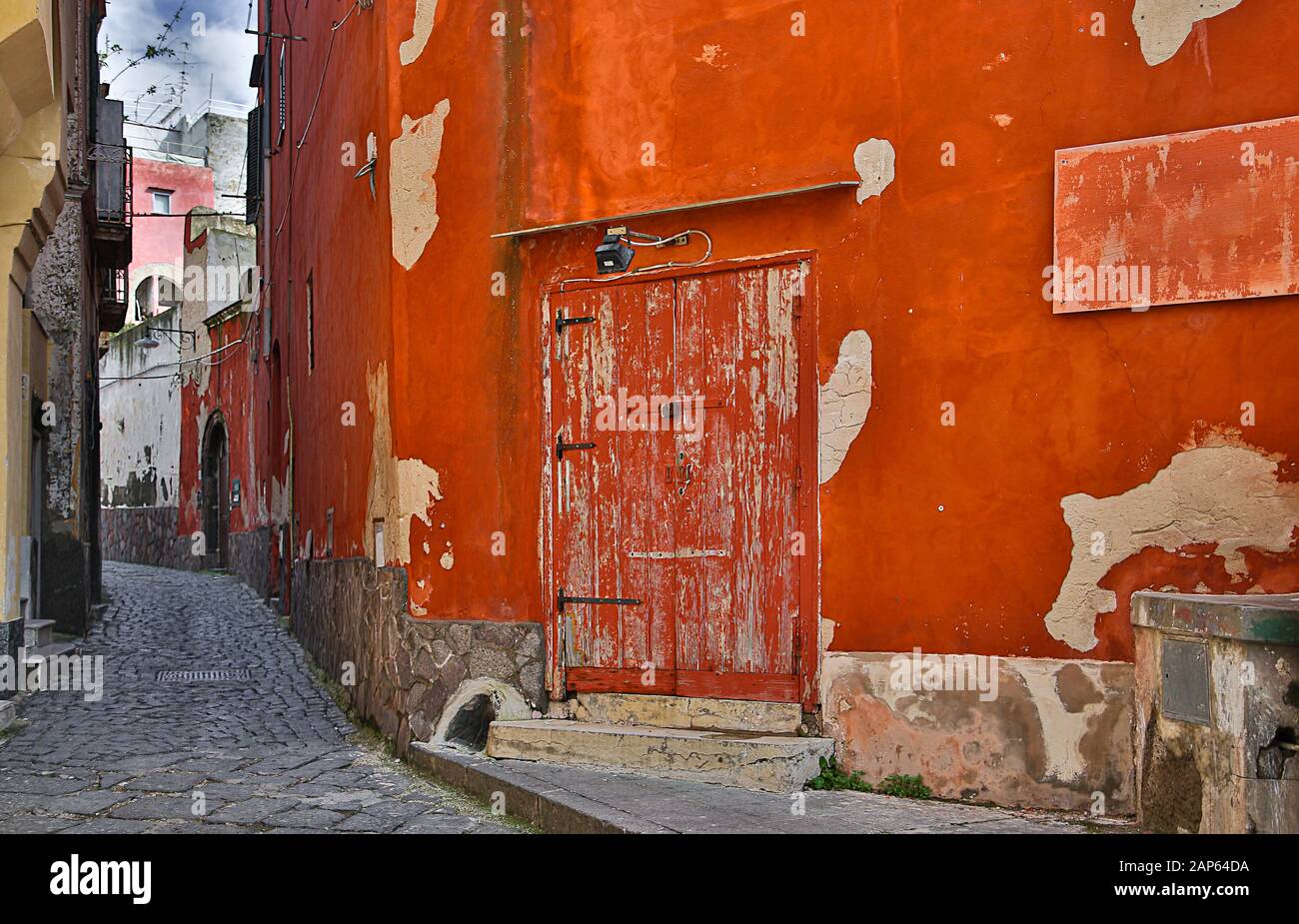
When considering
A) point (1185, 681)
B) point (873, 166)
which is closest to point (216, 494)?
point (873, 166)

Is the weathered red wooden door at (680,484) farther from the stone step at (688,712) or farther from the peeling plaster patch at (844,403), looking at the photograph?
the peeling plaster patch at (844,403)

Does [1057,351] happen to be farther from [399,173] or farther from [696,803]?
[399,173]

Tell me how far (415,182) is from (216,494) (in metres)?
17.3

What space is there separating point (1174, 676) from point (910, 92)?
3066 millimetres

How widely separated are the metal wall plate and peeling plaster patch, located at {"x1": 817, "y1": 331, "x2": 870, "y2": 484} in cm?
189

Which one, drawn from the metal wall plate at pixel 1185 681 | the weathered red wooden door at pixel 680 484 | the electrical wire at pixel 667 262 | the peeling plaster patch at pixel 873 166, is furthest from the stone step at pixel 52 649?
the metal wall plate at pixel 1185 681

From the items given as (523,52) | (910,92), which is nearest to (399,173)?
(523,52)

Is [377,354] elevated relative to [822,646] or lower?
elevated

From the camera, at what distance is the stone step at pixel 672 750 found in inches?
231

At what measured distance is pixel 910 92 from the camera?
6070mm

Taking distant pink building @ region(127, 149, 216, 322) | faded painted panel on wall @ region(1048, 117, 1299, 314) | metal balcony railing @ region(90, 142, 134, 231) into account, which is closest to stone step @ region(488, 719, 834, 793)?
faded painted panel on wall @ region(1048, 117, 1299, 314)

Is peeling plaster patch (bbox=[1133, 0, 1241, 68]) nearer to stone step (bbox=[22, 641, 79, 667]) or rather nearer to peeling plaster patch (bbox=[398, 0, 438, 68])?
peeling plaster patch (bbox=[398, 0, 438, 68])

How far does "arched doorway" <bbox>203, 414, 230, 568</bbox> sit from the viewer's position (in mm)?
22531

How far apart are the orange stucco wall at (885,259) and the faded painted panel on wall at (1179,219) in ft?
0.31
